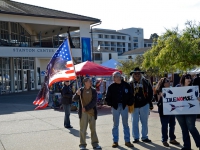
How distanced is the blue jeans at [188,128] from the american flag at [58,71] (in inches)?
108

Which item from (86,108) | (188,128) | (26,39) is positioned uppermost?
(26,39)

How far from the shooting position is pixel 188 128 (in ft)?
21.6

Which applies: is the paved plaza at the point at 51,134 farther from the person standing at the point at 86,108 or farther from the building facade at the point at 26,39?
the building facade at the point at 26,39

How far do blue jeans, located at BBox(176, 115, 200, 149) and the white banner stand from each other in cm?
13

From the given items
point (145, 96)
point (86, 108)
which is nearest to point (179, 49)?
point (145, 96)

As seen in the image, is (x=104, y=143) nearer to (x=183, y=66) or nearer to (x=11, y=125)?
(x=11, y=125)

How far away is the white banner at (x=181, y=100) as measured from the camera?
6645 millimetres

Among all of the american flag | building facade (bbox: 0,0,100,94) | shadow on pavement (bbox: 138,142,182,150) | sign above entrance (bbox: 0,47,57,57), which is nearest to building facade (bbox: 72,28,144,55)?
building facade (bbox: 0,0,100,94)

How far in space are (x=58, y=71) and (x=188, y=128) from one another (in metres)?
3.50

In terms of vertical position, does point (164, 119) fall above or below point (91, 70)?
below

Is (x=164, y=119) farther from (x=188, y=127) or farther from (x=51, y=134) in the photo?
A: (x=51, y=134)

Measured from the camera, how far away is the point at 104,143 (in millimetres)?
7941

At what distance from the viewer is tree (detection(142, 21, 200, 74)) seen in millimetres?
15984

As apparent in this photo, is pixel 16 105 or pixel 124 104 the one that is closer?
pixel 124 104
